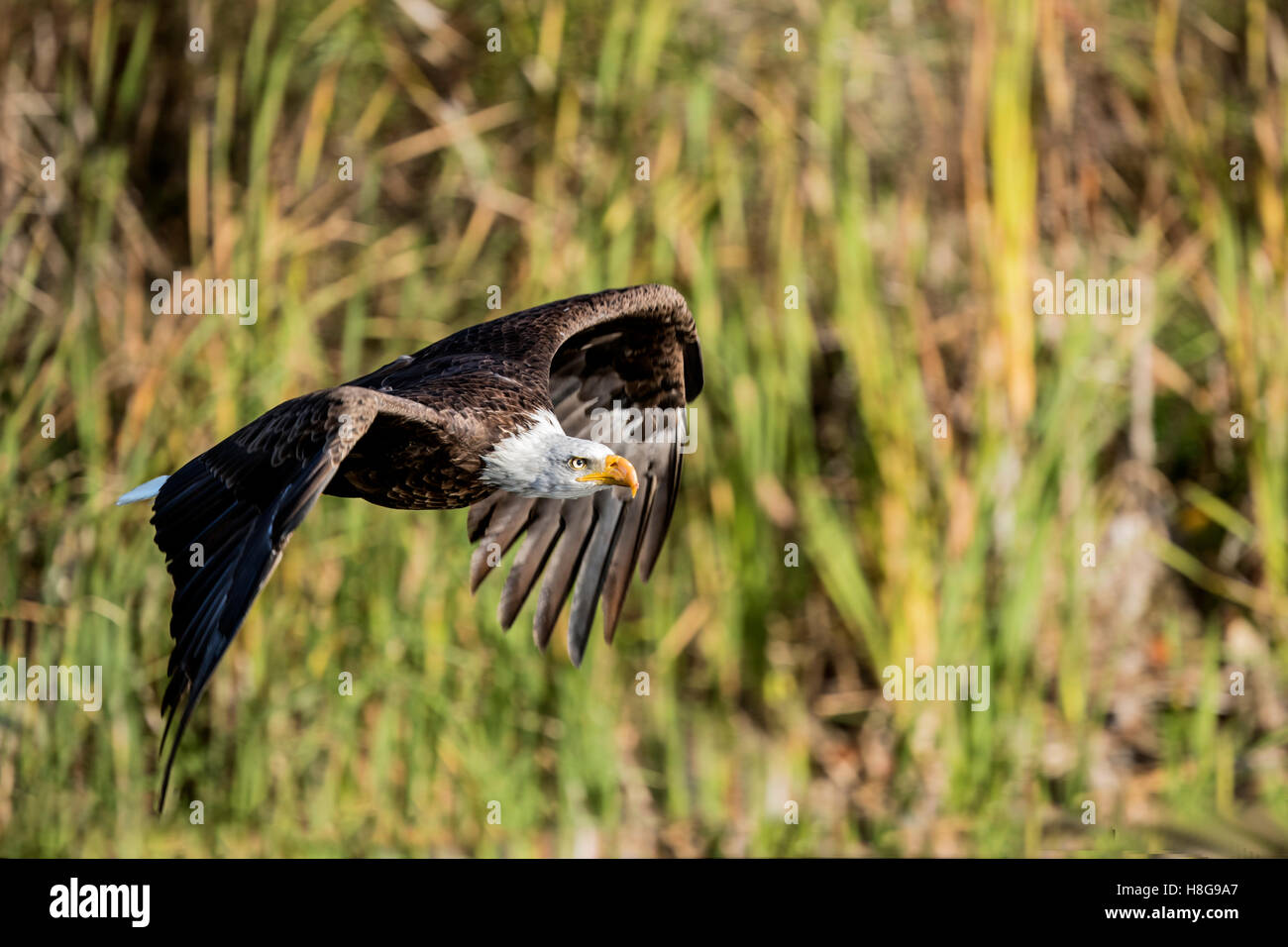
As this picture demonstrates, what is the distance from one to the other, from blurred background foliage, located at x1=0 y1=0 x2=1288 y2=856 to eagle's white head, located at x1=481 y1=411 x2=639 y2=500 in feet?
11.0

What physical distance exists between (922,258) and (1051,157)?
1127 millimetres

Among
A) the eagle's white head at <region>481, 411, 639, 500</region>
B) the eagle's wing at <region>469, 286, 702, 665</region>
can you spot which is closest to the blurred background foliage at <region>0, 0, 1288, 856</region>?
the eagle's wing at <region>469, 286, 702, 665</region>

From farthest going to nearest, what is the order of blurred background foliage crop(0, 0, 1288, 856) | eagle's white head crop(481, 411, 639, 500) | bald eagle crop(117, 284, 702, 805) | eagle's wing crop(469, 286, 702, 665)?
blurred background foliage crop(0, 0, 1288, 856) < eagle's wing crop(469, 286, 702, 665) < eagle's white head crop(481, 411, 639, 500) < bald eagle crop(117, 284, 702, 805)

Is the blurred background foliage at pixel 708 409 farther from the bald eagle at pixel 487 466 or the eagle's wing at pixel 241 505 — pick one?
the eagle's wing at pixel 241 505

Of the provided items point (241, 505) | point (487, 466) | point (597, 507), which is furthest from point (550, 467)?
point (597, 507)

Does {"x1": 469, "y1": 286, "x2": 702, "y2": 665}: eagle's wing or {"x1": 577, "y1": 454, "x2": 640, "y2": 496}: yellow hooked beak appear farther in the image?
{"x1": 469, "y1": 286, "x2": 702, "y2": 665}: eagle's wing

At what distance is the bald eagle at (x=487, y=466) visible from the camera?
5.40 metres

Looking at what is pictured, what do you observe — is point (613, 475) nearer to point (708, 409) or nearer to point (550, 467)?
point (550, 467)

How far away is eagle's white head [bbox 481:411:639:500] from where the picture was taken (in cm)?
602

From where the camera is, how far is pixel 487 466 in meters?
6.03

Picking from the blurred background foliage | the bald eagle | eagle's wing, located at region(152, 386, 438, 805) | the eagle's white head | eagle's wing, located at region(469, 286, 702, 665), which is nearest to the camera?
eagle's wing, located at region(152, 386, 438, 805)

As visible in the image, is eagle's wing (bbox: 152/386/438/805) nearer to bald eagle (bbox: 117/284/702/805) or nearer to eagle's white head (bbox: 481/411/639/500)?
bald eagle (bbox: 117/284/702/805)

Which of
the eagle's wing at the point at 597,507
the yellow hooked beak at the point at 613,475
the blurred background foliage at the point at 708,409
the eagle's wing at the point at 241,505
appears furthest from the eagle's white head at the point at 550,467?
the blurred background foliage at the point at 708,409

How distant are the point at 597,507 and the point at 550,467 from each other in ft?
5.64
